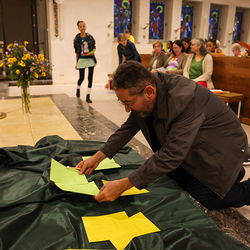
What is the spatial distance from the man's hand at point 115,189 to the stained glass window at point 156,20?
8.93m

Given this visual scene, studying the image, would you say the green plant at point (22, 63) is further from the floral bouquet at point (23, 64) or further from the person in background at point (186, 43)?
the person in background at point (186, 43)

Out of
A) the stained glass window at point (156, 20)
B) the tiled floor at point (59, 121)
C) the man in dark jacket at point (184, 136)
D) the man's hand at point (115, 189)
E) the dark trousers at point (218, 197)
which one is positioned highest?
the stained glass window at point (156, 20)

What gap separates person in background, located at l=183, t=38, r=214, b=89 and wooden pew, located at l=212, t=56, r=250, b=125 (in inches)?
6.9

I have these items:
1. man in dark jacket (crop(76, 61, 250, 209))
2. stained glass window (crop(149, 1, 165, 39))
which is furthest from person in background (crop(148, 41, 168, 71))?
stained glass window (crop(149, 1, 165, 39))

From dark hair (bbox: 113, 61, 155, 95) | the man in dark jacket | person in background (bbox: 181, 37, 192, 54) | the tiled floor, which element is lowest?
the tiled floor

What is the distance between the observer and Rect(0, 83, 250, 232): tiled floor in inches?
111

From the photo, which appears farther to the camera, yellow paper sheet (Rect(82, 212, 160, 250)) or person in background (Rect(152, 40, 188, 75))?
person in background (Rect(152, 40, 188, 75))

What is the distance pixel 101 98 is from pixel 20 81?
2165 millimetres

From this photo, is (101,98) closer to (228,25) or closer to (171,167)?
(171,167)

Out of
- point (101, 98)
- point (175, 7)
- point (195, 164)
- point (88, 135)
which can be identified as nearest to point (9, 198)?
point (195, 164)

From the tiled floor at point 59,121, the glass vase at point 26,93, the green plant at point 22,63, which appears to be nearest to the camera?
the tiled floor at point 59,121

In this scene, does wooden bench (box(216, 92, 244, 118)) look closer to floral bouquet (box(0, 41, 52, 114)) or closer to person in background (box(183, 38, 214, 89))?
person in background (box(183, 38, 214, 89))

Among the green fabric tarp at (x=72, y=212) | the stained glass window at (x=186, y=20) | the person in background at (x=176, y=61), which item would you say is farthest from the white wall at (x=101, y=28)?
the green fabric tarp at (x=72, y=212)

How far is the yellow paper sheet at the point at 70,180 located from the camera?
4.47 ft
